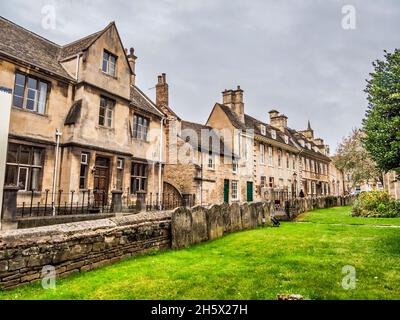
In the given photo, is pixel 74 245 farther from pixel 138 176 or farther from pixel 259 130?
pixel 259 130

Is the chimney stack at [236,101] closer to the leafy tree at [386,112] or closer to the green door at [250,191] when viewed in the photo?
the green door at [250,191]

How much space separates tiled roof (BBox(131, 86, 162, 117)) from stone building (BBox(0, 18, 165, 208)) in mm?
350

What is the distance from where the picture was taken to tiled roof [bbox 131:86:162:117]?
20.6m

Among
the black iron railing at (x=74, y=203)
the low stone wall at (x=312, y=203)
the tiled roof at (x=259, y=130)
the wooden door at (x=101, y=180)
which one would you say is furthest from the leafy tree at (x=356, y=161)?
the wooden door at (x=101, y=180)

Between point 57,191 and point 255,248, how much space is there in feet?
35.6

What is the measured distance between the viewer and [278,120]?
43.2 meters

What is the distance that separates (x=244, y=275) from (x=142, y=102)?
59.2 ft

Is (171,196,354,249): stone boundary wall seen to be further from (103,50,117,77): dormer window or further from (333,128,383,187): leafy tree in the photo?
(333,128,383,187): leafy tree

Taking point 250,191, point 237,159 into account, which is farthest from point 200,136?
point 250,191

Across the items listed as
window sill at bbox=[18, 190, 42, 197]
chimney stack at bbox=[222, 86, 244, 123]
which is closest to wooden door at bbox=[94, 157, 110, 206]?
window sill at bbox=[18, 190, 42, 197]

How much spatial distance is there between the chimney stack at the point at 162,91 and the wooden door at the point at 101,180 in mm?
9557

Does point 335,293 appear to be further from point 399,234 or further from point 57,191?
point 57,191

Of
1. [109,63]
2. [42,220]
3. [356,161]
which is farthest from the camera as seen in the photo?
[356,161]

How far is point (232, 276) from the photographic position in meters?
6.21
